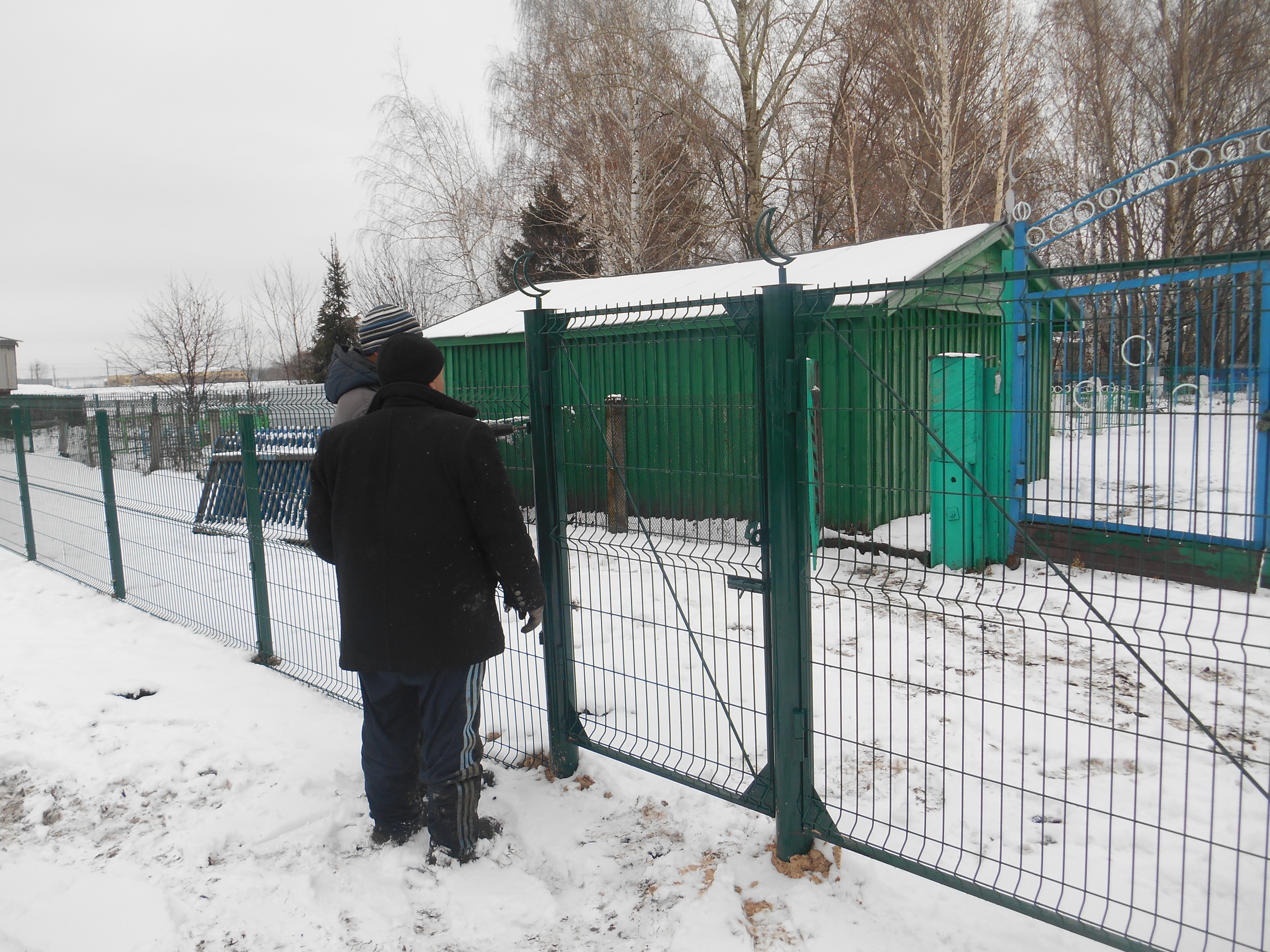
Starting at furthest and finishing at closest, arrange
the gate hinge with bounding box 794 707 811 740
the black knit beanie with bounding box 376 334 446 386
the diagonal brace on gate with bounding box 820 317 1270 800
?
the black knit beanie with bounding box 376 334 446 386 < the gate hinge with bounding box 794 707 811 740 < the diagonal brace on gate with bounding box 820 317 1270 800

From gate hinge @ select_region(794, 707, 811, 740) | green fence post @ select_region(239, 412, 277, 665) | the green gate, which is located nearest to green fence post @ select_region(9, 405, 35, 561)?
green fence post @ select_region(239, 412, 277, 665)

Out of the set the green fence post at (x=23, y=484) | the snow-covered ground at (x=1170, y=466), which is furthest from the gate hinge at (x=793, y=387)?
the green fence post at (x=23, y=484)

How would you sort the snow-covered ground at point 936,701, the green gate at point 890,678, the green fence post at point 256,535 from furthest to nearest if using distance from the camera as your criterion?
the green fence post at point 256,535 < the snow-covered ground at point 936,701 < the green gate at point 890,678

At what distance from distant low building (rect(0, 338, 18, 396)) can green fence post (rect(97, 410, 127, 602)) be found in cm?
3420

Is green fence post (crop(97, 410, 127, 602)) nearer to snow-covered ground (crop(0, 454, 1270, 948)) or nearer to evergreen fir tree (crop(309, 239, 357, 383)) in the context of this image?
snow-covered ground (crop(0, 454, 1270, 948))

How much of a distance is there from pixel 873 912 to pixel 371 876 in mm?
1729

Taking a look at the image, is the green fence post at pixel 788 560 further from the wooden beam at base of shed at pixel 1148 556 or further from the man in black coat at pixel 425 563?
the man in black coat at pixel 425 563

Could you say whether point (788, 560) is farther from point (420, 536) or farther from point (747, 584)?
point (420, 536)

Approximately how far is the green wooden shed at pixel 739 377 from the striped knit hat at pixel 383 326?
17.2 inches

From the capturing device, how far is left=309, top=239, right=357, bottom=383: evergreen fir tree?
23.7 metres

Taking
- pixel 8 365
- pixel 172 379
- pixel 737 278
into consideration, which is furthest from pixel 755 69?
pixel 8 365

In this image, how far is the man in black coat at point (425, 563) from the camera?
265cm

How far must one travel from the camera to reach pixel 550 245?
19203 millimetres

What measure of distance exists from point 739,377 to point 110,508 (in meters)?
5.10
